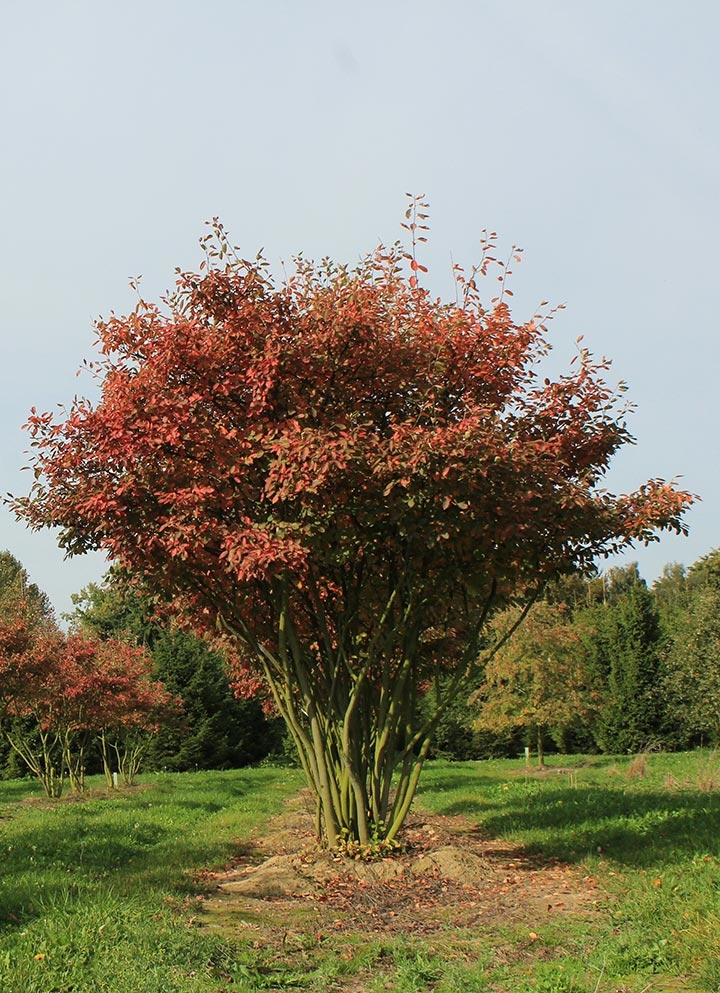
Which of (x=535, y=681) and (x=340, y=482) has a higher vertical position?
(x=340, y=482)

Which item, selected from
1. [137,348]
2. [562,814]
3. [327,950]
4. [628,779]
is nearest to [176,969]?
[327,950]

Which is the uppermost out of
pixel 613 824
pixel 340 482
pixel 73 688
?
pixel 340 482

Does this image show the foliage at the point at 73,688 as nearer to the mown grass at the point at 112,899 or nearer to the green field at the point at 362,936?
the mown grass at the point at 112,899

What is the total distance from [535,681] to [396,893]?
1796cm

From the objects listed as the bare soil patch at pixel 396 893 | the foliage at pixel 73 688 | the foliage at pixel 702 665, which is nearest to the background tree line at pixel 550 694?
the foliage at pixel 702 665

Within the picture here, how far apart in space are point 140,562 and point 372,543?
201 centimetres

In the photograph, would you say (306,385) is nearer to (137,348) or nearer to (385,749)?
(137,348)

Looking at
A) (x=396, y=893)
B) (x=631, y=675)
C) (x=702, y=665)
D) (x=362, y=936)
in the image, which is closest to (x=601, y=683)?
(x=631, y=675)

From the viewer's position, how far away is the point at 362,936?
19.0 feet

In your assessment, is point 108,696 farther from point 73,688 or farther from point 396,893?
point 396,893

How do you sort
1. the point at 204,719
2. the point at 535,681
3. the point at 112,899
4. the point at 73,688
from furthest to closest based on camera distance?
the point at 204,719 < the point at 535,681 < the point at 73,688 < the point at 112,899

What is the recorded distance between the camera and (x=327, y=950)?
5.40 m

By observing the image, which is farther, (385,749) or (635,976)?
(385,749)

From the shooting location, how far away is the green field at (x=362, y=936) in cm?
460
